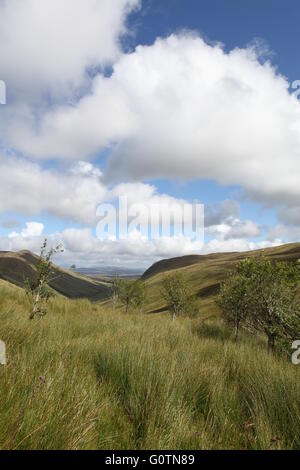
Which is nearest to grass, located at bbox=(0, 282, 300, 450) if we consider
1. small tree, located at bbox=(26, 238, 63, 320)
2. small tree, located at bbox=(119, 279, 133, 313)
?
small tree, located at bbox=(26, 238, 63, 320)

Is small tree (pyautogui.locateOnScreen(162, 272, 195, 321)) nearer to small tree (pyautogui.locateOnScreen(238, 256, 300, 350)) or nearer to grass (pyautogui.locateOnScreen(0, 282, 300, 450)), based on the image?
small tree (pyautogui.locateOnScreen(238, 256, 300, 350))

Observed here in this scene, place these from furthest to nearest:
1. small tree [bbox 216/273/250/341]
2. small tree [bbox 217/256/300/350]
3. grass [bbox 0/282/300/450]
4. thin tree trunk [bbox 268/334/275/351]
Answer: small tree [bbox 216/273/250/341] < small tree [bbox 217/256/300/350] < thin tree trunk [bbox 268/334/275/351] < grass [bbox 0/282/300/450]

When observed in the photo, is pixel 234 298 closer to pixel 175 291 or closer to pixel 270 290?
pixel 270 290

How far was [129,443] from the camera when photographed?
2992 mm

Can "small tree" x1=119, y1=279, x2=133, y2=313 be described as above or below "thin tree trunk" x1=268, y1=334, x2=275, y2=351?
below

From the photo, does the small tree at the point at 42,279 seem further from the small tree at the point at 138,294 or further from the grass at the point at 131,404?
the small tree at the point at 138,294

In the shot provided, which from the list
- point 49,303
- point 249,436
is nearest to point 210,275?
point 49,303

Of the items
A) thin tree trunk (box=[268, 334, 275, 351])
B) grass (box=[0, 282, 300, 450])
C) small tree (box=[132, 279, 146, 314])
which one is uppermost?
grass (box=[0, 282, 300, 450])

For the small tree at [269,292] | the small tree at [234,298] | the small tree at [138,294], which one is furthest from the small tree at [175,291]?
the small tree at [269,292]

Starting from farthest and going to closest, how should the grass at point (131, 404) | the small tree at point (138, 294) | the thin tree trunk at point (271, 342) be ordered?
1. the small tree at point (138, 294)
2. the thin tree trunk at point (271, 342)
3. the grass at point (131, 404)

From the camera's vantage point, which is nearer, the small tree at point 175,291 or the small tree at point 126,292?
the small tree at point 175,291

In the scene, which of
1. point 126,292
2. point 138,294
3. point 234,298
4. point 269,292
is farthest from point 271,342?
point 126,292
